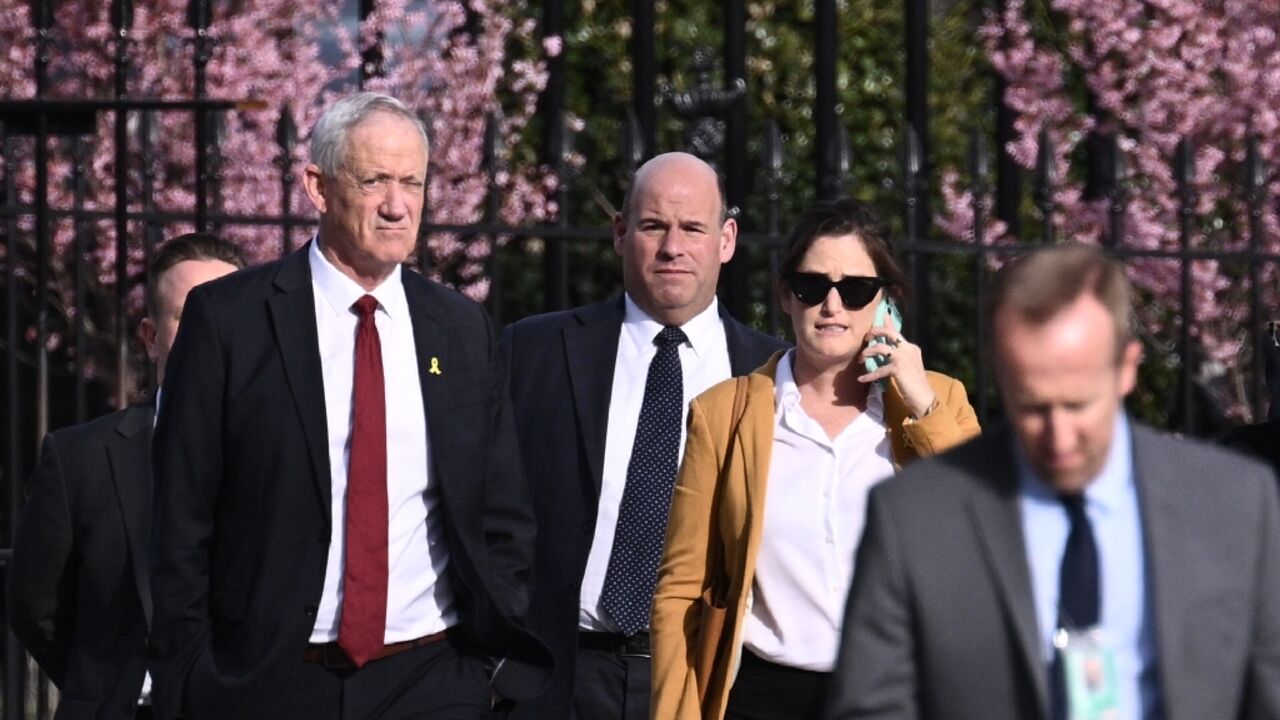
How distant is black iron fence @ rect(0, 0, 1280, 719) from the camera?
7.55 metres

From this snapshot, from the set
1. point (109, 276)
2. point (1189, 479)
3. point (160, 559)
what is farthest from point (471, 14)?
point (1189, 479)

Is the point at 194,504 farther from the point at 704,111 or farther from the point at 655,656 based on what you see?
the point at 704,111

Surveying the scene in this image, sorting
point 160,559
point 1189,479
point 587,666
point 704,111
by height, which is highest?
point 704,111

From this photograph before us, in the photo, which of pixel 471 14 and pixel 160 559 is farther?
pixel 471 14

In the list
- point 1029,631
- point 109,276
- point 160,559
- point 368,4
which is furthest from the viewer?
point 368,4

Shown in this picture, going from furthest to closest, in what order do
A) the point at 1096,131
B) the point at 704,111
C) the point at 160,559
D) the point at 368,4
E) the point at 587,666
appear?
the point at 1096,131, the point at 368,4, the point at 704,111, the point at 587,666, the point at 160,559

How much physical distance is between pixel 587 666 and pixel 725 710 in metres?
0.89

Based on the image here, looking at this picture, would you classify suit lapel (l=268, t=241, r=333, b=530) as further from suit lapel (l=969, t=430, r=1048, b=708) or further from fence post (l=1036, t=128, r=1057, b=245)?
fence post (l=1036, t=128, r=1057, b=245)

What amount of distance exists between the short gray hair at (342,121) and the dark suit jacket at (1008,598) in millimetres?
2034

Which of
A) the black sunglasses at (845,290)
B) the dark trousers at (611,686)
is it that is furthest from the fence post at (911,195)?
the black sunglasses at (845,290)

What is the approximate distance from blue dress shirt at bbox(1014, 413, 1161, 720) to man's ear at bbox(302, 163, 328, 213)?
7.12ft

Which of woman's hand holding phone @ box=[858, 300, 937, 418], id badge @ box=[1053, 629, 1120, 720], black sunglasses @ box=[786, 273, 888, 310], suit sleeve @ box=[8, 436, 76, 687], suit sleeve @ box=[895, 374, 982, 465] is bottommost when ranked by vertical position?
suit sleeve @ box=[8, 436, 76, 687]

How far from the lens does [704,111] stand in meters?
9.18

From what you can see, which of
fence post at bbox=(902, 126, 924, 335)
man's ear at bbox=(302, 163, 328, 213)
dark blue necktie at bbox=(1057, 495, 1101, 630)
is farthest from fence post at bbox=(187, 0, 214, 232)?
dark blue necktie at bbox=(1057, 495, 1101, 630)
